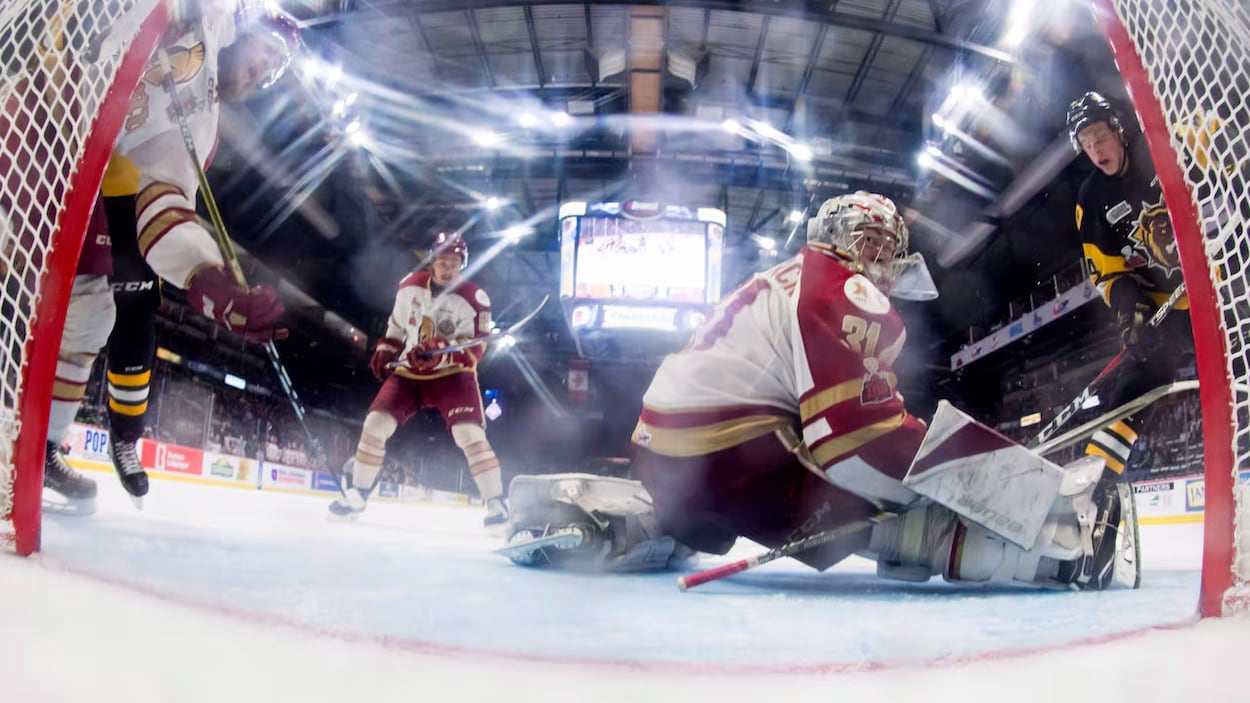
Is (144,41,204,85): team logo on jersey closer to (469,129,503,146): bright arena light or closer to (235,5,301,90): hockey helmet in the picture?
(235,5,301,90): hockey helmet

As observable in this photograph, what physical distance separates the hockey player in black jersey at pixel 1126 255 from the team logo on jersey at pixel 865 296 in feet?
2.06

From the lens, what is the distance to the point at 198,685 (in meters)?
0.60

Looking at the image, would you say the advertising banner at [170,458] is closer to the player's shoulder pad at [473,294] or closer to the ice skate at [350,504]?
the ice skate at [350,504]

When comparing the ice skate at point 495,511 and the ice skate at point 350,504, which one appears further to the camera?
the ice skate at point 495,511

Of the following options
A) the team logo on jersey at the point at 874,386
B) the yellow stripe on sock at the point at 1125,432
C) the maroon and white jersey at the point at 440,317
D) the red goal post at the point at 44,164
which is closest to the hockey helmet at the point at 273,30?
the red goal post at the point at 44,164

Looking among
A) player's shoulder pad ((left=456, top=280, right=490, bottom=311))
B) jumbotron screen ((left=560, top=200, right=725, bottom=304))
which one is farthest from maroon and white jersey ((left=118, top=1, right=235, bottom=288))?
jumbotron screen ((left=560, top=200, right=725, bottom=304))

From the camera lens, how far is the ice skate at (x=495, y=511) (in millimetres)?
1633

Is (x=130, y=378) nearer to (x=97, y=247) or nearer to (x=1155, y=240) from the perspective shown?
(x=97, y=247)

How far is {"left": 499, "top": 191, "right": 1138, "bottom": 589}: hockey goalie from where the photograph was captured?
3.38ft

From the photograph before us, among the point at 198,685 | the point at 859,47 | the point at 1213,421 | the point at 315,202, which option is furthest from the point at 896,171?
the point at 198,685

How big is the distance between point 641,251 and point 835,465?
2.72 feet

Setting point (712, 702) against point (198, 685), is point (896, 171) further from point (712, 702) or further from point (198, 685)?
point (198, 685)

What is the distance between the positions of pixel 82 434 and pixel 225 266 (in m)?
0.39

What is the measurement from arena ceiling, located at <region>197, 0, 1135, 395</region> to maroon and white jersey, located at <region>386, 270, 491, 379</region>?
39 mm
